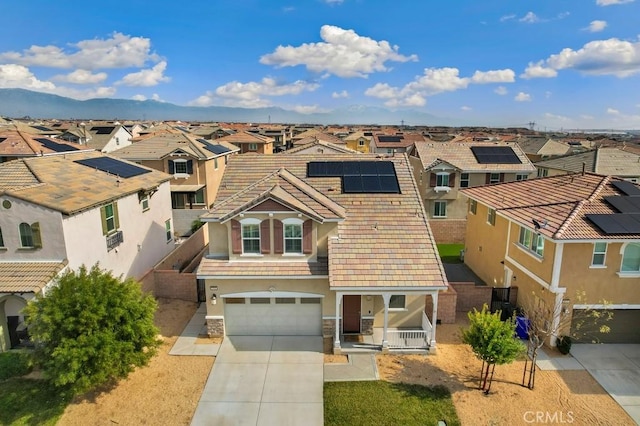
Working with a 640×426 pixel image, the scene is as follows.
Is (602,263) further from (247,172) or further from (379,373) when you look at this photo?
(247,172)

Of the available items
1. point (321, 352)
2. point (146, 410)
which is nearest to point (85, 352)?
point (146, 410)

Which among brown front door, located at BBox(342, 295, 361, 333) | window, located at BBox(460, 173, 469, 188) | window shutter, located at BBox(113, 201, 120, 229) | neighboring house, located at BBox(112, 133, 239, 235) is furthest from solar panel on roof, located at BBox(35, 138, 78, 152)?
window, located at BBox(460, 173, 469, 188)

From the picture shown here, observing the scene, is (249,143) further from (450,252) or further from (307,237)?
(307,237)

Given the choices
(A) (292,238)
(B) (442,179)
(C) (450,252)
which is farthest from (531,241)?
(B) (442,179)

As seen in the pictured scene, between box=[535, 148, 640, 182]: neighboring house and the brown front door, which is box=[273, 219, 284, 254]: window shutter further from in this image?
box=[535, 148, 640, 182]: neighboring house

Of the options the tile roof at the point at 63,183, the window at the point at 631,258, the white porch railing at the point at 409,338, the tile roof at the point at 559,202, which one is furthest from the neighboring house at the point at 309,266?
the window at the point at 631,258
